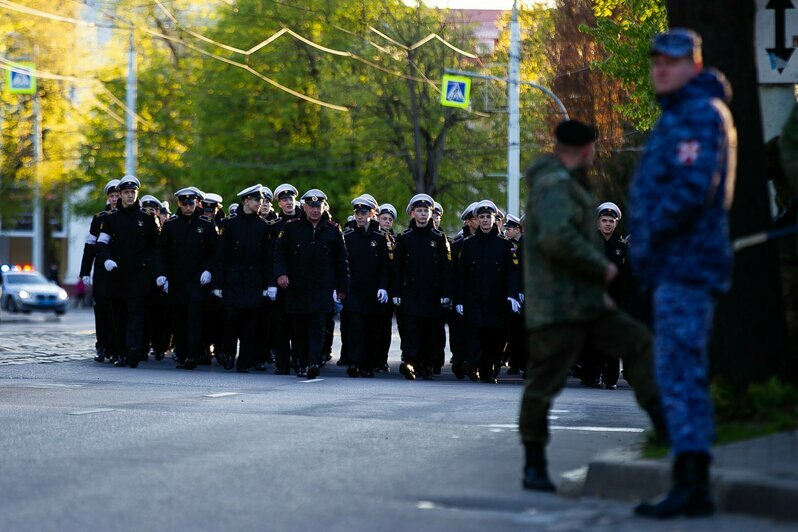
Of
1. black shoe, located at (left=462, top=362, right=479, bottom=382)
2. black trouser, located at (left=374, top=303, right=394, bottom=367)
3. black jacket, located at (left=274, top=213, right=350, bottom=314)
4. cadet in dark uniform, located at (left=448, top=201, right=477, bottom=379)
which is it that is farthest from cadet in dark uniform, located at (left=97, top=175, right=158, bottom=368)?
black shoe, located at (left=462, top=362, right=479, bottom=382)

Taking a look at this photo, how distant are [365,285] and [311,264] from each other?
4.65ft

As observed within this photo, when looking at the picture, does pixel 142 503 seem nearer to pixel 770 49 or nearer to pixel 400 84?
pixel 770 49

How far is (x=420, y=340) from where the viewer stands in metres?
18.5

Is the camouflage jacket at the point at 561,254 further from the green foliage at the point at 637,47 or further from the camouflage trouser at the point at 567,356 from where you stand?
the green foliage at the point at 637,47

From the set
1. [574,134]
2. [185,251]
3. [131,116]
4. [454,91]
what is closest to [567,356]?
[574,134]

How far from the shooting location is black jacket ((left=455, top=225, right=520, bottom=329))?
18062mm

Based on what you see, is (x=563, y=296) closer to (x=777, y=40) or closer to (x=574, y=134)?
(x=574, y=134)

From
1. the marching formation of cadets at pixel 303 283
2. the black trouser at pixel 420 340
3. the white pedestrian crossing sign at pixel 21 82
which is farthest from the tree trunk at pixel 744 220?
the white pedestrian crossing sign at pixel 21 82

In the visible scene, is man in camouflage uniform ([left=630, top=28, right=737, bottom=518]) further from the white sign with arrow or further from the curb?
the white sign with arrow

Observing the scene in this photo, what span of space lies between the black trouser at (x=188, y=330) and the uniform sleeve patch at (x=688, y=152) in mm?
12363

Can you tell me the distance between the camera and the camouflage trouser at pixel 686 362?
22.1 feet

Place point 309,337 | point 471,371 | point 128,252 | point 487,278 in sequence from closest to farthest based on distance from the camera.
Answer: point 309,337, point 471,371, point 487,278, point 128,252

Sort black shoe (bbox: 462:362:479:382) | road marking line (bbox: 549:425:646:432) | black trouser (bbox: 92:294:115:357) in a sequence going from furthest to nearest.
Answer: black trouser (bbox: 92:294:115:357) < black shoe (bbox: 462:362:479:382) < road marking line (bbox: 549:425:646:432)

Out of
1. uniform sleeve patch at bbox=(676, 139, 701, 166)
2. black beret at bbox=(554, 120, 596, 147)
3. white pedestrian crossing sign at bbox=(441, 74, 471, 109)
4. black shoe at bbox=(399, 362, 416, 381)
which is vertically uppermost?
white pedestrian crossing sign at bbox=(441, 74, 471, 109)
